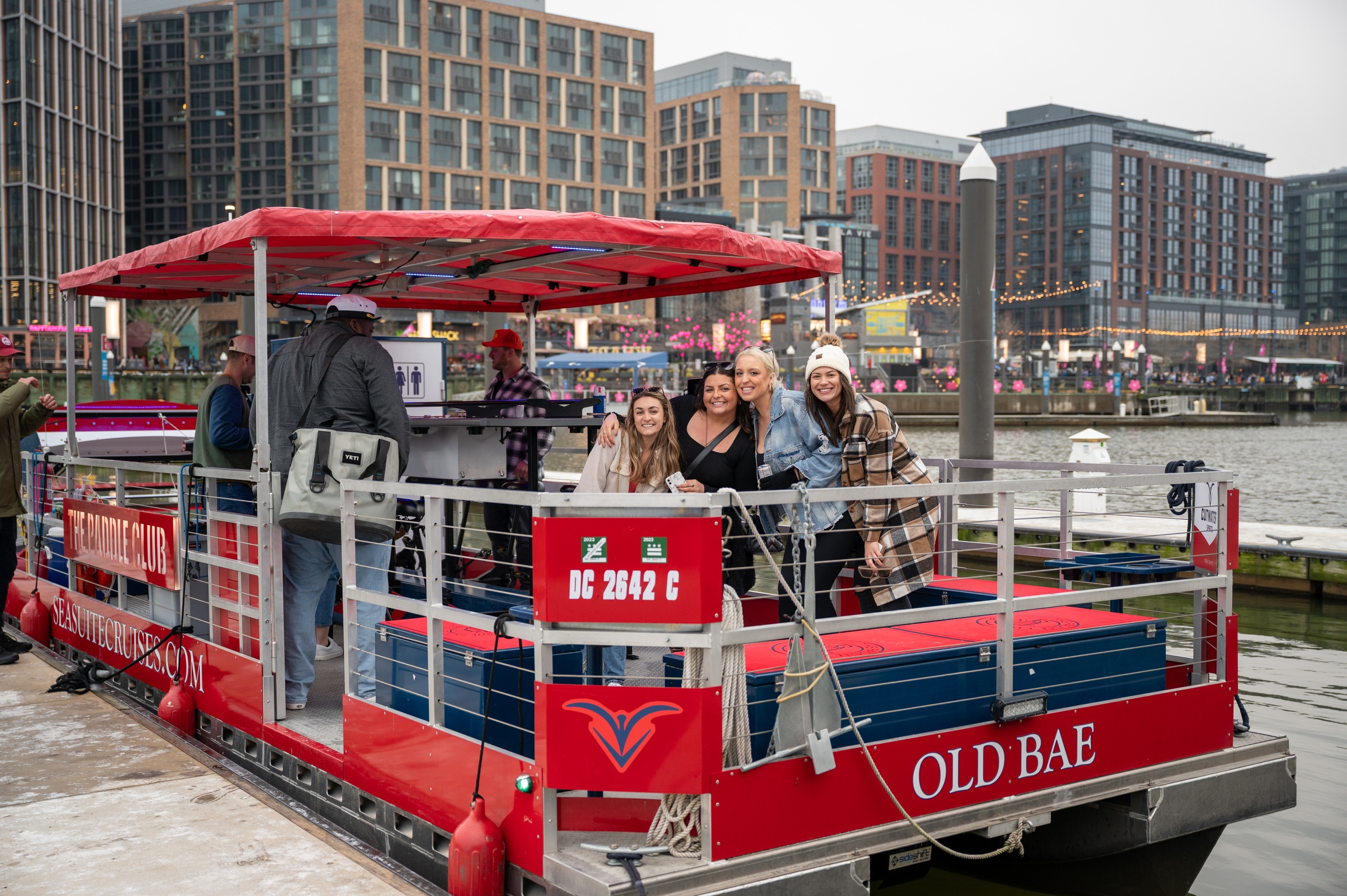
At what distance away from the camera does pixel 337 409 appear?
5.93m

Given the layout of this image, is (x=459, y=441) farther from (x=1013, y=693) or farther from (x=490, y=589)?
(x=1013, y=693)

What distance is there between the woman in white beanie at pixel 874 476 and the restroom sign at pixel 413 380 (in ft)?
15.8

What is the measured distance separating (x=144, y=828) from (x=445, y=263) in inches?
141

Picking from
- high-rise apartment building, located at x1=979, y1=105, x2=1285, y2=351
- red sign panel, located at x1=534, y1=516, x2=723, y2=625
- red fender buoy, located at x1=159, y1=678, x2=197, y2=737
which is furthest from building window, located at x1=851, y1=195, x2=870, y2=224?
red sign panel, located at x1=534, y1=516, x2=723, y2=625

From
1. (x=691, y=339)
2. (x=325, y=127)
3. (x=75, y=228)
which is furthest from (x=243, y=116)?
(x=691, y=339)

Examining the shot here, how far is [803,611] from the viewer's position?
434 cm

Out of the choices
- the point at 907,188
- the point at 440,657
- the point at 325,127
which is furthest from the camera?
the point at 907,188

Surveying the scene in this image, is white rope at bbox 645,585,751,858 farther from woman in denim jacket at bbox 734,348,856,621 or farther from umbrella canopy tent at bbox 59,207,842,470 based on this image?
umbrella canopy tent at bbox 59,207,842,470

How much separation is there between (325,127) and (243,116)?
26.8ft

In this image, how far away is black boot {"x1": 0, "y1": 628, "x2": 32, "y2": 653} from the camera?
9.50 meters

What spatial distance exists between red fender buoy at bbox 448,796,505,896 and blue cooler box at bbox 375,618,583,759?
0.33 meters

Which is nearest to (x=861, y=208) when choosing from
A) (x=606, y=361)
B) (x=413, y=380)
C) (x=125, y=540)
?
(x=606, y=361)

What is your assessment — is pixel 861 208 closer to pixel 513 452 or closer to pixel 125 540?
pixel 513 452

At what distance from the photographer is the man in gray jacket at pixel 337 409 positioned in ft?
19.4
